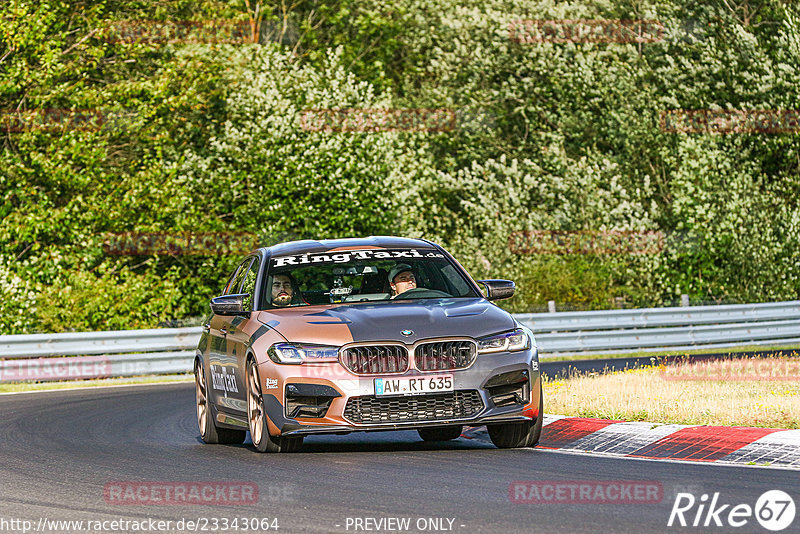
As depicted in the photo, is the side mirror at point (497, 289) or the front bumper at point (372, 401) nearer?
the front bumper at point (372, 401)

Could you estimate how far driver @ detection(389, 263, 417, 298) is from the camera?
11.4m

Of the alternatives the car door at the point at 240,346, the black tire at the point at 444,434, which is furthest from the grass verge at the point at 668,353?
the car door at the point at 240,346

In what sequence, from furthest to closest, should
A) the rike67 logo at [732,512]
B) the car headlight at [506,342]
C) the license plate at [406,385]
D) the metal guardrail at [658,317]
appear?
the metal guardrail at [658,317] < the car headlight at [506,342] < the license plate at [406,385] < the rike67 logo at [732,512]

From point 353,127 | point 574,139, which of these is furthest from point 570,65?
point 353,127

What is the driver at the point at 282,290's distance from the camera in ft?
36.9

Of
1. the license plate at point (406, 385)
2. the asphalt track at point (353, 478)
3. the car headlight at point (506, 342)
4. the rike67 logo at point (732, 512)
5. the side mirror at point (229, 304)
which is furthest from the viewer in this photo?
the side mirror at point (229, 304)

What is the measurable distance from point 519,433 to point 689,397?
2676 millimetres

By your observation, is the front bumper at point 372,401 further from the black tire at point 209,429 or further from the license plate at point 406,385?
the black tire at point 209,429

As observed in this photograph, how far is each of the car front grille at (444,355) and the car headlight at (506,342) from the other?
88 millimetres

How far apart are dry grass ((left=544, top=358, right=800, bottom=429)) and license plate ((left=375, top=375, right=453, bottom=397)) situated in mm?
2216

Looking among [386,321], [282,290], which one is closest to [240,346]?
[282,290]

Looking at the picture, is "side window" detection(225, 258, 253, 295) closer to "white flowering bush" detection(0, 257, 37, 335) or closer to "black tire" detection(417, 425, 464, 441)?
"black tire" detection(417, 425, 464, 441)

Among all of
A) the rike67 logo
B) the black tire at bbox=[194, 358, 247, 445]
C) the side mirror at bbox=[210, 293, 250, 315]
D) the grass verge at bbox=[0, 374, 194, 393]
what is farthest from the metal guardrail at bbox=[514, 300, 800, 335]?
the rike67 logo

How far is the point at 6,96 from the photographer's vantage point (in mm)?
31703
